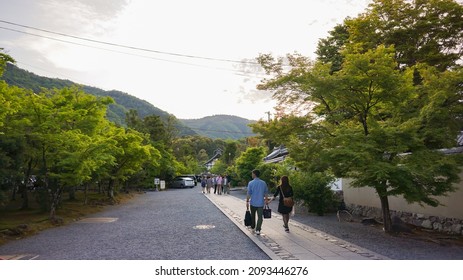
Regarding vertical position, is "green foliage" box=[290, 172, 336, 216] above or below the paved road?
above

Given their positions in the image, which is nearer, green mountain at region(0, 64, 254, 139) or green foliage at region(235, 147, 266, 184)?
green mountain at region(0, 64, 254, 139)

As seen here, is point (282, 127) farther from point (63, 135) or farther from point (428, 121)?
point (63, 135)

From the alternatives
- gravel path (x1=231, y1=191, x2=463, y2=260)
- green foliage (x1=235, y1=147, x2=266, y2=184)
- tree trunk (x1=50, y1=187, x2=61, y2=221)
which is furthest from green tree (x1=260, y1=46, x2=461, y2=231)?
green foliage (x1=235, y1=147, x2=266, y2=184)

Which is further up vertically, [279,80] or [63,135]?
[279,80]

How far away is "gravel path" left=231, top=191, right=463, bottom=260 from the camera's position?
277 inches

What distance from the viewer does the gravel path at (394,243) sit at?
23.1 feet

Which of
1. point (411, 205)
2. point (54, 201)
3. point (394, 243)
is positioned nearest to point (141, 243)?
point (394, 243)

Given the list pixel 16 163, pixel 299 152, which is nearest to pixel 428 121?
pixel 299 152

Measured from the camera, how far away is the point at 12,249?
316 inches

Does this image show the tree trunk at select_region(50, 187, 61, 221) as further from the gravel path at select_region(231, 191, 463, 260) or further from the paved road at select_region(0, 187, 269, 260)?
the gravel path at select_region(231, 191, 463, 260)

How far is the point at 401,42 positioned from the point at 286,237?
11839 millimetres

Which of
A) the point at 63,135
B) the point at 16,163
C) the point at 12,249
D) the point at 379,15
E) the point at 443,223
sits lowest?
the point at 12,249

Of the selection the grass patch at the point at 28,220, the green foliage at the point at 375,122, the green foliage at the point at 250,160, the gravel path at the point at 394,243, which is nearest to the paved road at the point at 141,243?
the grass patch at the point at 28,220

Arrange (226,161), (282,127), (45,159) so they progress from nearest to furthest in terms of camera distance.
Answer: (282,127) → (45,159) → (226,161)
